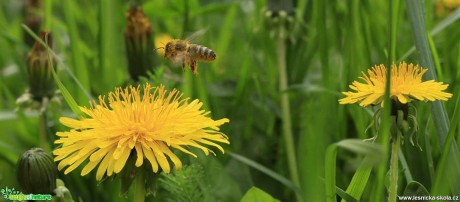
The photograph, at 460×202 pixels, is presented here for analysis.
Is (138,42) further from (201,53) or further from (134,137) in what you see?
(134,137)

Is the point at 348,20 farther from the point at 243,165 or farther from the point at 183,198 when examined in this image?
the point at 183,198

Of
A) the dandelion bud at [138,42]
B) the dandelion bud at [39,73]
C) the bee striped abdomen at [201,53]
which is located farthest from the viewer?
the dandelion bud at [138,42]

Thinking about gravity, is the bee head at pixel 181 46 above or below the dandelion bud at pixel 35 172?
above

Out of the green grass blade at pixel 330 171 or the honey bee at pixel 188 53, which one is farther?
the honey bee at pixel 188 53

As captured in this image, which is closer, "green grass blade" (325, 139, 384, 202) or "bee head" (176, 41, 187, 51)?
"green grass blade" (325, 139, 384, 202)

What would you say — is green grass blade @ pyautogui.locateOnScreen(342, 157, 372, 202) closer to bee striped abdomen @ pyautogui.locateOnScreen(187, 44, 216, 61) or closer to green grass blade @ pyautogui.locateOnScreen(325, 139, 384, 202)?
green grass blade @ pyautogui.locateOnScreen(325, 139, 384, 202)

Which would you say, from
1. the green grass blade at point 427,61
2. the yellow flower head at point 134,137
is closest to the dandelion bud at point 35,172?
the yellow flower head at point 134,137

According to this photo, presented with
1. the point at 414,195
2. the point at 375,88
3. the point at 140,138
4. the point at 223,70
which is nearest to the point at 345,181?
the point at 414,195

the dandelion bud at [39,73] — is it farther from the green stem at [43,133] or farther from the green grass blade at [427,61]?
the green grass blade at [427,61]

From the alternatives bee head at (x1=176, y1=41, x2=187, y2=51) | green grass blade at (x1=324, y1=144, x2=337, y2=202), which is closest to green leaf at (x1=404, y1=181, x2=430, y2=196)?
green grass blade at (x1=324, y1=144, x2=337, y2=202)
